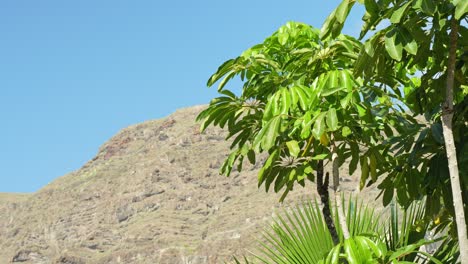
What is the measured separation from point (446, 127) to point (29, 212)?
172091 mm

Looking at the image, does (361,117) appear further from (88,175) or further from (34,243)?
(88,175)

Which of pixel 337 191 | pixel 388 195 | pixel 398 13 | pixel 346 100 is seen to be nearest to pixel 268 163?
pixel 337 191

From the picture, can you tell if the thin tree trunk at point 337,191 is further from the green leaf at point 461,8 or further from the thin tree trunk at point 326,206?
the green leaf at point 461,8

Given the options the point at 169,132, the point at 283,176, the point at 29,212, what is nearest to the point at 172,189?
the point at 169,132

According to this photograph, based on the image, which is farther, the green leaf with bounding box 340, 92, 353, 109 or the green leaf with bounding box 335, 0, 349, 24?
the green leaf with bounding box 340, 92, 353, 109

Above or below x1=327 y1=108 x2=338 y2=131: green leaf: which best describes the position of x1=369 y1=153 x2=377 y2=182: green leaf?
below

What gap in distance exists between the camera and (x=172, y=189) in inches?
6073

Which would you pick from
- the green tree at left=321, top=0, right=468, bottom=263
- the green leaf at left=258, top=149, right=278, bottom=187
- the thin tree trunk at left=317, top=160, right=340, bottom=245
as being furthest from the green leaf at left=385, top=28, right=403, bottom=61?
the thin tree trunk at left=317, top=160, right=340, bottom=245

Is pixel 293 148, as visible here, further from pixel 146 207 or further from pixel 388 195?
pixel 146 207

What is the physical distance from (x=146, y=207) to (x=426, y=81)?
14990cm

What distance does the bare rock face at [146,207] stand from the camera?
12950cm

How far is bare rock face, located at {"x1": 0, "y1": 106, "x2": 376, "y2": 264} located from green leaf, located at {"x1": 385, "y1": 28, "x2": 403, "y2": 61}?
113 metres

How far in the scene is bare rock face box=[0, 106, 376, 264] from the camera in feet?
425

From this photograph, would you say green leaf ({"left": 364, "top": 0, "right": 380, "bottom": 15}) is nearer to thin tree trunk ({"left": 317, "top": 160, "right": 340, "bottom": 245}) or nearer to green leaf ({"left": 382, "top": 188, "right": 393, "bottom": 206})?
thin tree trunk ({"left": 317, "top": 160, "right": 340, "bottom": 245})
